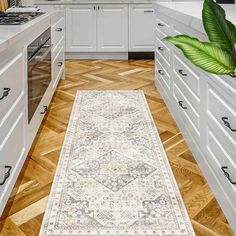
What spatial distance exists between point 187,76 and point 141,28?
3.33 meters

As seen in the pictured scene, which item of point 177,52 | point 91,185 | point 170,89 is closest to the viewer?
point 91,185

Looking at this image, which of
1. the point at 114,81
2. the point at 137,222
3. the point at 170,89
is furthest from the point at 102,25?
the point at 137,222

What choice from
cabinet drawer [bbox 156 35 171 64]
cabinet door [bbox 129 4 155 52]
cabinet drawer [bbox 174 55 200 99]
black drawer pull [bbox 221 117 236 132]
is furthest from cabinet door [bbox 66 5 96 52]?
black drawer pull [bbox 221 117 236 132]

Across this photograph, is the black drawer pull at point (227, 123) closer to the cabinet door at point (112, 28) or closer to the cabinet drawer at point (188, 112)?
the cabinet drawer at point (188, 112)

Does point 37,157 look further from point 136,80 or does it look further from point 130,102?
point 136,80

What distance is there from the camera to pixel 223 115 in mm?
1545

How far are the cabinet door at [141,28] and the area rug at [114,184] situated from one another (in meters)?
2.67

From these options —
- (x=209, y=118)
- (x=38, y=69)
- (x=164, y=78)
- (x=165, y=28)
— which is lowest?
(x=164, y=78)

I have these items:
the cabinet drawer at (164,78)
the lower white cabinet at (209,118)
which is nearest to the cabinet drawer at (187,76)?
the lower white cabinet at (209,118)

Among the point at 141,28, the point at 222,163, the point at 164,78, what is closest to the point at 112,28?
the point at 141,28

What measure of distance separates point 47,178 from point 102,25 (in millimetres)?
3809

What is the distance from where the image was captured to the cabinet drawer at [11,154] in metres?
1.47

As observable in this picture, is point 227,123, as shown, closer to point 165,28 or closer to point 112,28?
point 165,28

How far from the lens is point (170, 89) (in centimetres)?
291
